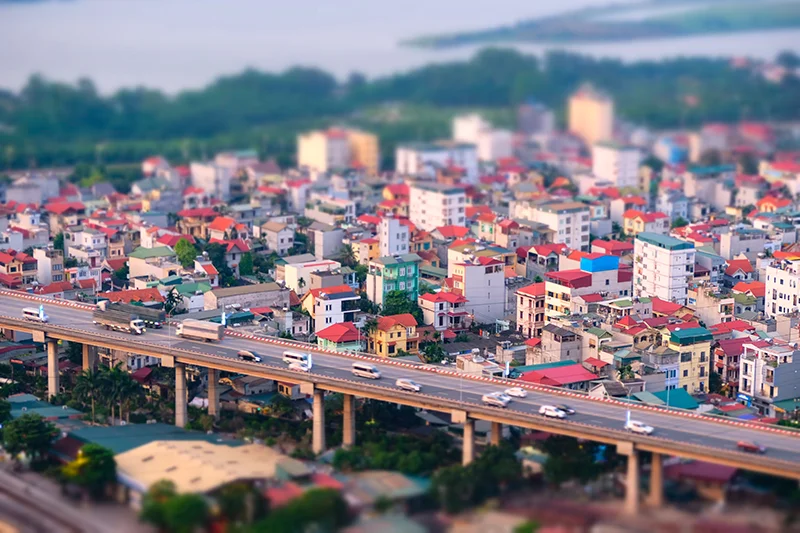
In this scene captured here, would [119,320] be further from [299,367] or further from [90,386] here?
[299,367]

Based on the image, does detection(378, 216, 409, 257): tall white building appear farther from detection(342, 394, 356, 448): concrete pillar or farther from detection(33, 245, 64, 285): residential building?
detection(342, 394, 356, 448): concrete pillar

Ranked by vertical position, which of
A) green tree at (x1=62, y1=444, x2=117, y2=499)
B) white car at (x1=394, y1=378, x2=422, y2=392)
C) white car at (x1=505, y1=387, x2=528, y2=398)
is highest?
white car at (x1=394, y1=378, x2=422, y2=392)

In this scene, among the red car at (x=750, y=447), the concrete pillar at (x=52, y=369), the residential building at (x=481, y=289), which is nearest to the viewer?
the red car at (x=750, y=447)

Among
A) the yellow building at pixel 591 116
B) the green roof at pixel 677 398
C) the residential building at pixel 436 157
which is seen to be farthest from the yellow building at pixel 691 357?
the yellow building at pixel 591 116

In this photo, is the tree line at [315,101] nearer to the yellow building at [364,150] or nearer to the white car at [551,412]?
the yellow building at [364,150]

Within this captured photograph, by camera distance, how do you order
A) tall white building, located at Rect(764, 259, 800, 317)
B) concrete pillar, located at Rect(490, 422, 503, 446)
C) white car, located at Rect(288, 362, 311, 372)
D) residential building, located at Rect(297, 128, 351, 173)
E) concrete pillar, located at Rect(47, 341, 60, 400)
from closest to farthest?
concrete pillar, located at Rect(490, 422, 503, 446) < white car, located at Rect(288, 362, 311, 372) < concrete pillar, located at Rect(47, 341, 60, 400) < tall white building, located at Rect(764, 259, 800, 317) < residential building, located at Rect(297, 128, 351, 173)

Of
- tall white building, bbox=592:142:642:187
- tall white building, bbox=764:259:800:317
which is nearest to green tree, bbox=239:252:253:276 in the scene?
tall white building, bbox=764:259:800:317

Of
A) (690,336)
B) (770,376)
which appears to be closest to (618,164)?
(690,336)
